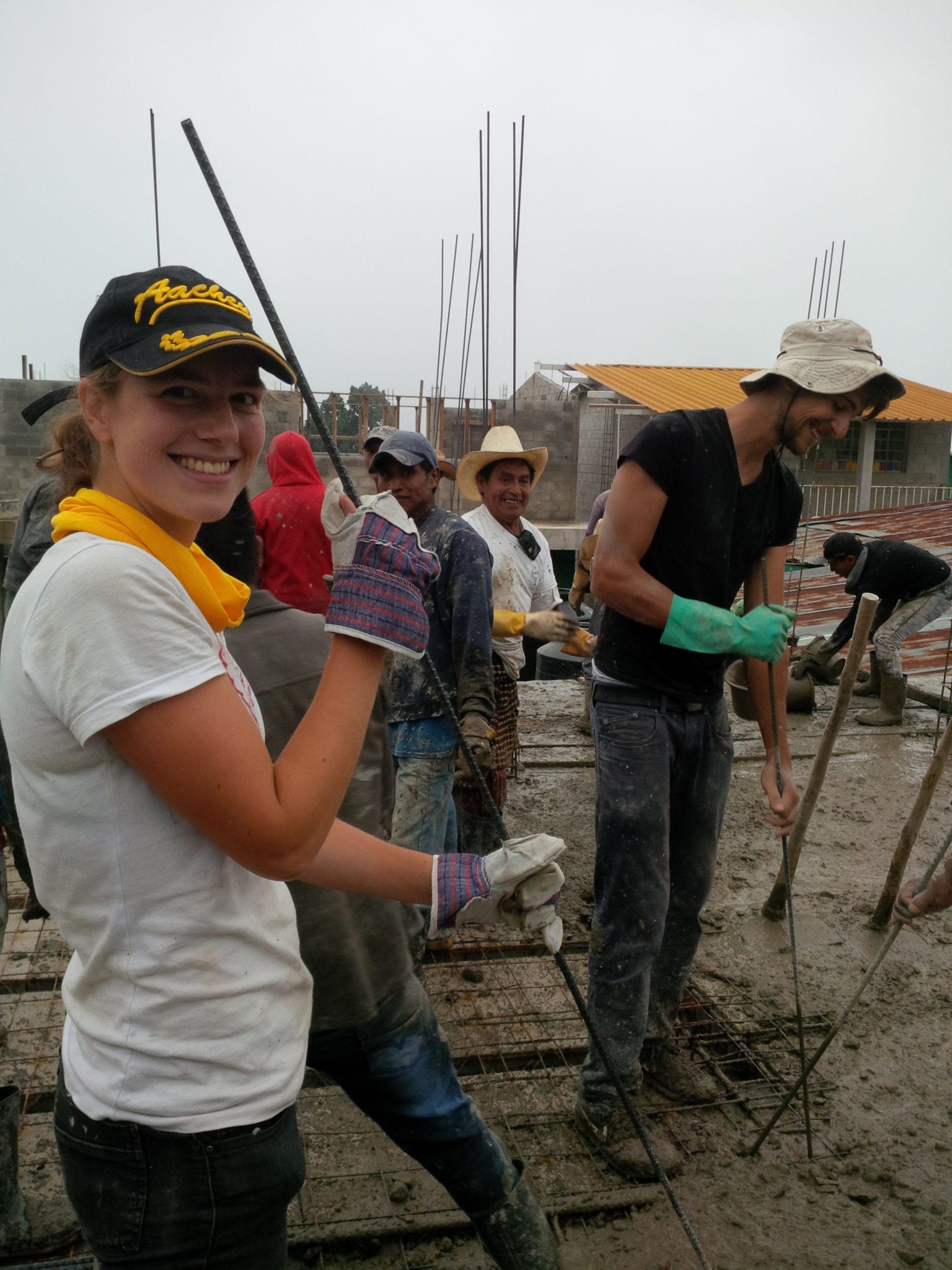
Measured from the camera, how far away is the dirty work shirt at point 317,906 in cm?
178

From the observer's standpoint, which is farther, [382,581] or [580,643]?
[580,643]

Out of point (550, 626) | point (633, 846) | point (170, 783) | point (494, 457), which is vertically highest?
point (494, 457)

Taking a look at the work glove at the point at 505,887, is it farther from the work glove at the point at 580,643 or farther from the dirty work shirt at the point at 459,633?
the work glove at the point at 580,643

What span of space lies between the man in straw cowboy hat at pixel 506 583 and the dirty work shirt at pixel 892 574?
362 cm

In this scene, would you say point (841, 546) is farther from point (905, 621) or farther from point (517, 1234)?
point (517, 1234)

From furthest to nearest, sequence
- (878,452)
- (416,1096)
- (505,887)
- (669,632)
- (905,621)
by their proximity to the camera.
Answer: (878,452) < (905,621) < (669,632) < (416,1096) < (505,887)

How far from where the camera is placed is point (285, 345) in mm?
1568

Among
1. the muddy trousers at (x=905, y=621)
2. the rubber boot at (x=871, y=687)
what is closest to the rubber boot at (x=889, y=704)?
the muddy trousers at (x=905, y=621)

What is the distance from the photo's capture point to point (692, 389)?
71.6 ft

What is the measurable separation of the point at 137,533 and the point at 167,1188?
79 centimetres

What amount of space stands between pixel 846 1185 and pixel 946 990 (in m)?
1.24

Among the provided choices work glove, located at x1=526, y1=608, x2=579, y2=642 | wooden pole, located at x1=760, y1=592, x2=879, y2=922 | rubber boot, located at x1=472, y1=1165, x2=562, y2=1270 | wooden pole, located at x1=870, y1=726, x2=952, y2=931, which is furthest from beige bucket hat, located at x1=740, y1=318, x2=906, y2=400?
rubber boot, located at x1=472, y1=1165, x2=562, y2=1270

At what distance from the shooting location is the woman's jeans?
1.14m

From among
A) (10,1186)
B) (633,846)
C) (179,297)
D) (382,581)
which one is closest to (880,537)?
(633,846)
